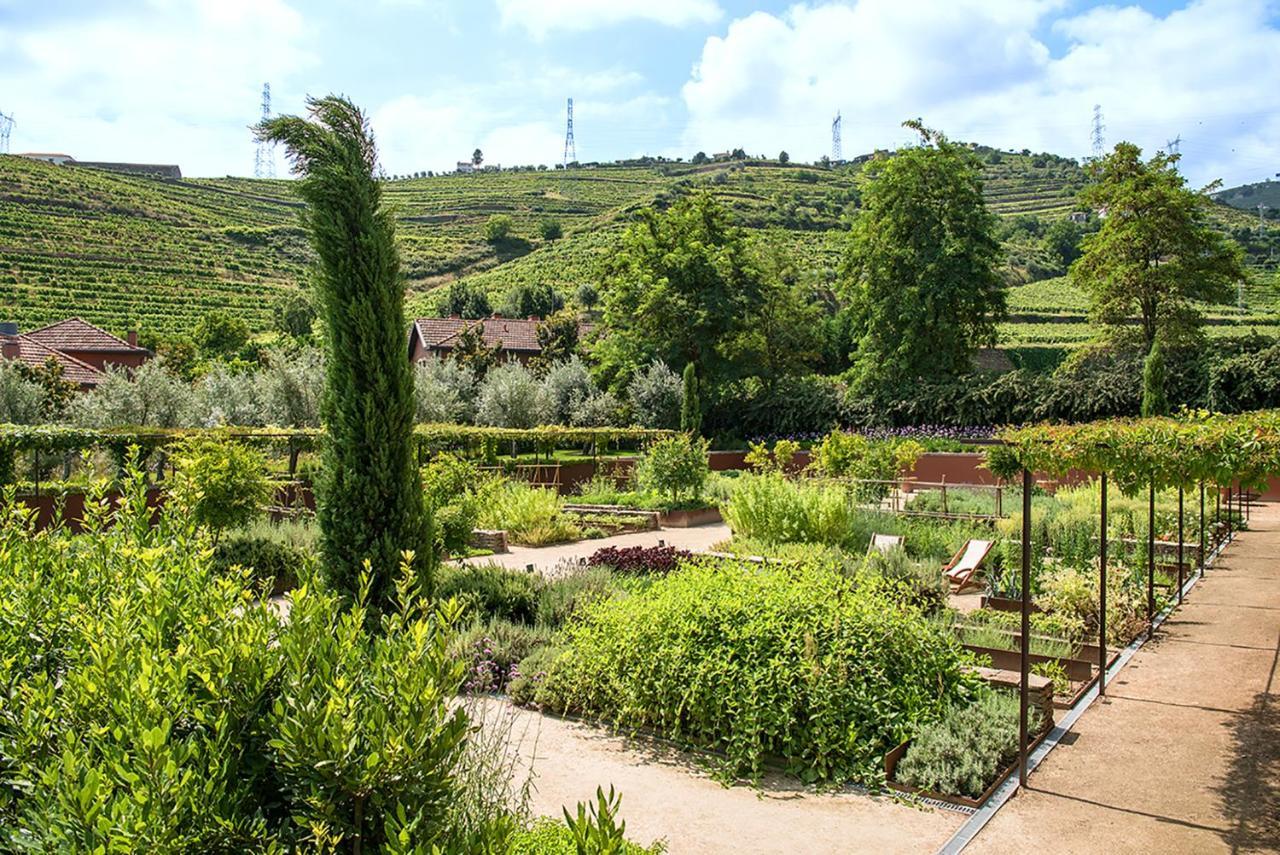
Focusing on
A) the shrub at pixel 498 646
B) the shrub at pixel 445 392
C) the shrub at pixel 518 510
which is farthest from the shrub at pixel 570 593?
the shrub at pixel 445 392

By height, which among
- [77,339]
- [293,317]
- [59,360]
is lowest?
[59,360]

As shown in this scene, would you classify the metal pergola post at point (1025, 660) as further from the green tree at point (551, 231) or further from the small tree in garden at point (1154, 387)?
the green tree at point (551, 231)

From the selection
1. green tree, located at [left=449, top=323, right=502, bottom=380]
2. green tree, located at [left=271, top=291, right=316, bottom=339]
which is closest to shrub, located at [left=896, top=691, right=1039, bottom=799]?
green tree, located at [left=449, top=323, right=502, bottom=380]

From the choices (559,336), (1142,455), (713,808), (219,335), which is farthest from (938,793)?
(219,335)

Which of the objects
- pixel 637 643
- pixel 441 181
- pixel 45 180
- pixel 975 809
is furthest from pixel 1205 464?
pixel 441 181

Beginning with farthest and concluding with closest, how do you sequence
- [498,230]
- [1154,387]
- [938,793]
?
1. [498,230]
2. [1154,387]
3. [938,793]

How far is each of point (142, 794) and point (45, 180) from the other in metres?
78.7

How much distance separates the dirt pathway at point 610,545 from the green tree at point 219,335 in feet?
136

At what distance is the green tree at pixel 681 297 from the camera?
104 feet

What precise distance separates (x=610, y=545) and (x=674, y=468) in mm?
3561

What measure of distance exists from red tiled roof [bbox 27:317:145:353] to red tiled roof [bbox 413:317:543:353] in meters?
13.0

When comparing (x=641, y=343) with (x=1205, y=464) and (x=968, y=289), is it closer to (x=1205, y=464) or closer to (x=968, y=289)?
(x=968, y=289)

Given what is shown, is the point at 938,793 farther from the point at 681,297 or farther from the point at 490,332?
the point at 490,332

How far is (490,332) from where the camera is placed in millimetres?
48281
